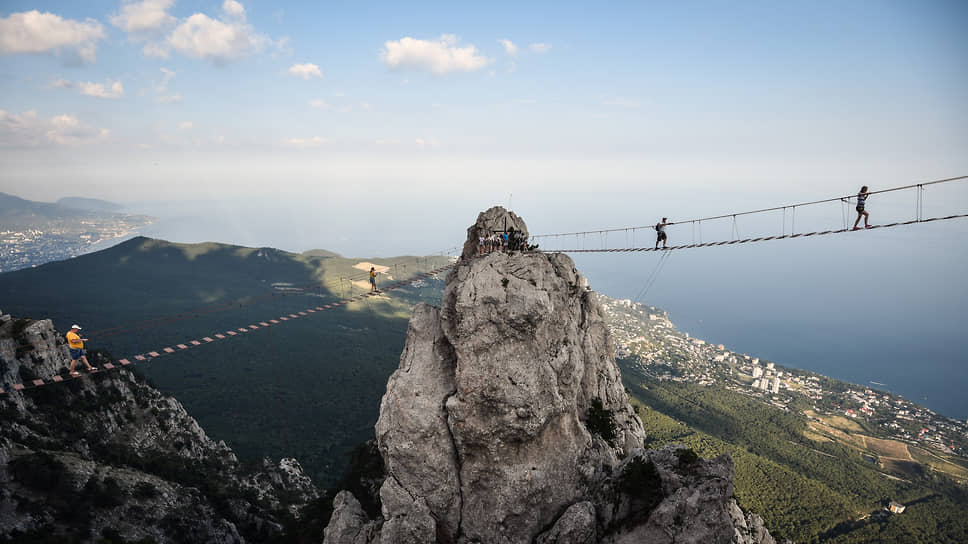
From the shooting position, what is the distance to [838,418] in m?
89.1

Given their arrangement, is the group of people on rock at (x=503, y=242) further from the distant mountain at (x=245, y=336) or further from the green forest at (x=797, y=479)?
the green forest at (x=797, y=479)

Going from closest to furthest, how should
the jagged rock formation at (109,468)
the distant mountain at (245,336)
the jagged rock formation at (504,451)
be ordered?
the jagged rock formation at (504,451), the jagged rock formation at (109,468), the distant mountain at (245,336)

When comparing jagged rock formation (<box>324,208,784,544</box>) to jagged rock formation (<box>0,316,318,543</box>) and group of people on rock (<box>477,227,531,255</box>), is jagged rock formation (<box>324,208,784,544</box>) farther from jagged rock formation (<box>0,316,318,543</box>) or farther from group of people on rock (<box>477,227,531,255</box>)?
jagged rock formation (<box>0,316,318,543</box>)

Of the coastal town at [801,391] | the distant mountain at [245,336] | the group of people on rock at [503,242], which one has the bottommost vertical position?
the coastal town at [801,391]

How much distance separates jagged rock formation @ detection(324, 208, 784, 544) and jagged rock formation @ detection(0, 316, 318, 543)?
1503 cm

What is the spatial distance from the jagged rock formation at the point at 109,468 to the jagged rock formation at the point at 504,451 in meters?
15.0

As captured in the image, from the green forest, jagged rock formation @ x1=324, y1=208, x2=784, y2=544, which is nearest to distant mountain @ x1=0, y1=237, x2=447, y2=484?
jagged rock formation @ x1=324, y1=208, x2=784, y2=544

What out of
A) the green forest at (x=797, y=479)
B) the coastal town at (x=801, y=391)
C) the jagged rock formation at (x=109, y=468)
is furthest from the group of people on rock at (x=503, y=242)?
the coastal town at (x=801, y=391)

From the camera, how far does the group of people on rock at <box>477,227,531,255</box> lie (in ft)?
85.3

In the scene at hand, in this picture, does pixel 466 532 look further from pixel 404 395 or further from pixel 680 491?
pixel 680 491

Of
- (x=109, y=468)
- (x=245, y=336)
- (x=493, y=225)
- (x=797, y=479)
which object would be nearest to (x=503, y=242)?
(x=493, y=225)

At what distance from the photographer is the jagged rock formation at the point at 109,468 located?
858 inches

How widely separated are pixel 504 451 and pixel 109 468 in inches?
1039

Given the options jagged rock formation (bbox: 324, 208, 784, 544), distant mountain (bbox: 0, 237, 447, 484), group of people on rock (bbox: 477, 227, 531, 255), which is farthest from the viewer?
distant mountain (bbox: 0, 237, 447, 484)
